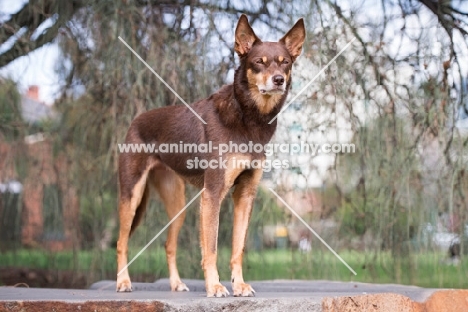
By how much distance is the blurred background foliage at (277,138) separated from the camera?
645 centimetres

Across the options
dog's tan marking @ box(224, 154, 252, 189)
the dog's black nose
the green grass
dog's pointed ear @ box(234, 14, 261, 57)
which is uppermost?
dog's pointed ear @ box(234, 14, 261, 57)

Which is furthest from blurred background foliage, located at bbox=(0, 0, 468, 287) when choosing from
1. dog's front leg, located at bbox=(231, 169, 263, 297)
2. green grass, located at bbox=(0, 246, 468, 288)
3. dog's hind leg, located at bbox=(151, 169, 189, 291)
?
dog's front leg, located at bbox=(231, 169, 263, 297)

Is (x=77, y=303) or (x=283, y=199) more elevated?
(x=283, y=199)

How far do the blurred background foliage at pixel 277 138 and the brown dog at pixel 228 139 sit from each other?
1381mm

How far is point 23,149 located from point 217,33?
2.11 meters

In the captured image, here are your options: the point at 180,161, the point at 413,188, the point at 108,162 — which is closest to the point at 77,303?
the point at 180,161

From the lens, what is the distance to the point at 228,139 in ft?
14.9

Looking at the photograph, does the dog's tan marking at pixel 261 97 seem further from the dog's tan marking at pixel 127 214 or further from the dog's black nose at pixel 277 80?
the dog's tan marking at pixel 127 214

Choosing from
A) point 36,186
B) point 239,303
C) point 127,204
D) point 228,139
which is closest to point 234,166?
point 228,139

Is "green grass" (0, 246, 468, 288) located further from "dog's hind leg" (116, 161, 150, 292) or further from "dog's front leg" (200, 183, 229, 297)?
"dog's front leg" (200, 183, 229, 297)

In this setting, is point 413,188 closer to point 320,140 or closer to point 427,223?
point 427,223

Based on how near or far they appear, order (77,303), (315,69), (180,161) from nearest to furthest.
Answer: (77,303) < (180,161) < (315,69)

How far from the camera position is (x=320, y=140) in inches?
254

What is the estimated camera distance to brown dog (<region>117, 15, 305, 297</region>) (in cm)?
440
